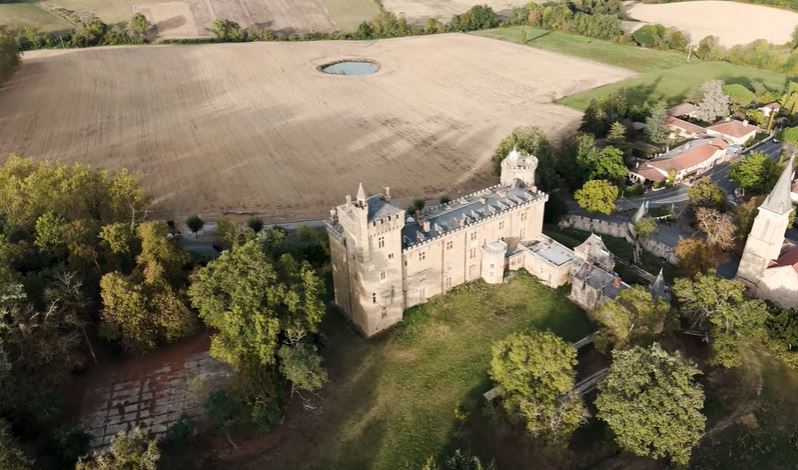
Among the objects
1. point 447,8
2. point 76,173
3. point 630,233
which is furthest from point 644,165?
point 447,8

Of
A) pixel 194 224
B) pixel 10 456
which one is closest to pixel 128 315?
pixel 10 456

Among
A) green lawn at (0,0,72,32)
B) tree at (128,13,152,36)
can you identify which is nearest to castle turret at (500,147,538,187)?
tree at (128,13,152,36)

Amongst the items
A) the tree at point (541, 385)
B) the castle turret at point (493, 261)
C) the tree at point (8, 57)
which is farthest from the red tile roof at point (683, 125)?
the tree at point (8, 57)

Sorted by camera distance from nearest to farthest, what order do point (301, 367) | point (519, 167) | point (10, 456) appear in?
point (10, 456), point (301, 367), point (519, 167)

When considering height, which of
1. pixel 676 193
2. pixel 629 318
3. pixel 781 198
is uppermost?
pixel 781 198

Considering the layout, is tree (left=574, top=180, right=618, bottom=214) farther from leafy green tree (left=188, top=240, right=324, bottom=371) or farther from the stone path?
the stone path

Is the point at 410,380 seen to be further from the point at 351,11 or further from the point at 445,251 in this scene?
the point at 351,11

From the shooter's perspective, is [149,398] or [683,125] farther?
[683,125]
